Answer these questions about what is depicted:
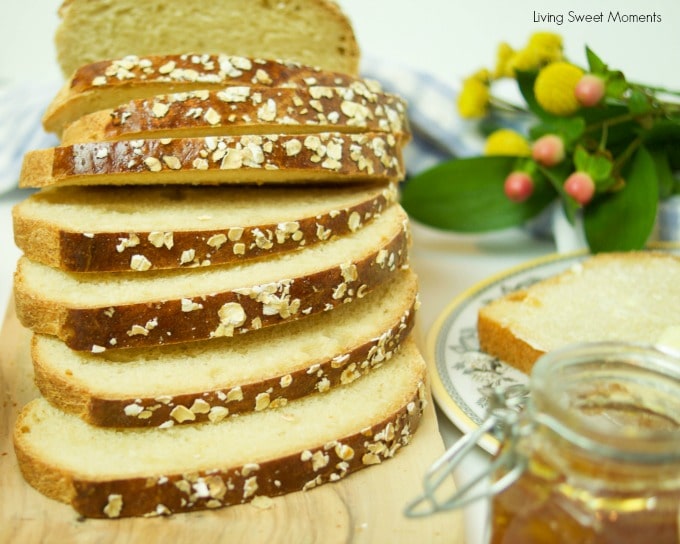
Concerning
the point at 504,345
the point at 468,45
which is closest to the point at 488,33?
the point at 468,45

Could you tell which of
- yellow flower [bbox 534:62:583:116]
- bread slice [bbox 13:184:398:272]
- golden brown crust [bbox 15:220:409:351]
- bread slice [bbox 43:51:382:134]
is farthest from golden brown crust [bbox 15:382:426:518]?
yellow flower [bbox 534:62:583:116]

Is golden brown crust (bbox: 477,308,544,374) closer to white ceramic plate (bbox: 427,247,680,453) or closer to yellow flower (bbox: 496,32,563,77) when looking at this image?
white ceramic plate (bbox: 427,247,680,453)

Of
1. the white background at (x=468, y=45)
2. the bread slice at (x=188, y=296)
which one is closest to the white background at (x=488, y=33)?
the white background at (x=468, y=45)

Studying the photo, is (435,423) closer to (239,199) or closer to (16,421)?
(239,199)

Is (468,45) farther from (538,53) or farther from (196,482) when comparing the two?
(196,482)

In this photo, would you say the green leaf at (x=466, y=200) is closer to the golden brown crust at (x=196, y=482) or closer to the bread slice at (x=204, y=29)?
the bread slice at (x=204, y=29)

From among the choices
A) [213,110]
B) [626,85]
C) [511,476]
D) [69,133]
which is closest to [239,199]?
[213,110]
